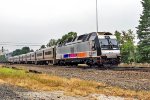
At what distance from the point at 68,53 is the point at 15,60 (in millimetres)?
67274

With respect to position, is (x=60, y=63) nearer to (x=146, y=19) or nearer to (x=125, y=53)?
(x=146, y=19)

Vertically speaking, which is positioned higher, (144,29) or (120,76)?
(144,29)

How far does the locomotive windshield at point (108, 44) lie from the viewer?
41031 mm

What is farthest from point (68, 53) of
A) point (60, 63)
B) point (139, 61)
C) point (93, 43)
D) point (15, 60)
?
point (15, 60)

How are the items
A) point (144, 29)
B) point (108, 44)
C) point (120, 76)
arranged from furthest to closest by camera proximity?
1. point (144, 29)
2. point (108, 44)
3. point (120, 76)

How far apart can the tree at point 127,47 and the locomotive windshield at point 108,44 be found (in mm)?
38899

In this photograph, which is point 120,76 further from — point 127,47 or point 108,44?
point 127,47

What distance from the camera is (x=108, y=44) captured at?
41594mm

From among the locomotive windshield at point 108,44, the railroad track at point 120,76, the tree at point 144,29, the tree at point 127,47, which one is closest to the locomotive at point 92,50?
the locomotive windshield at point 108,44

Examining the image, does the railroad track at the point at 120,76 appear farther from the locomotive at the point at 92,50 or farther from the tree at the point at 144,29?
the tree at the point at 144,29

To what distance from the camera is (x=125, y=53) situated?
286 feet

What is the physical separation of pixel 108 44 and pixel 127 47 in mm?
45377

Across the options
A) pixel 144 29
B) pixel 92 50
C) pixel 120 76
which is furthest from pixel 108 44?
pixel 144 29

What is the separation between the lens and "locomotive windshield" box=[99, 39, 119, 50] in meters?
41.0
